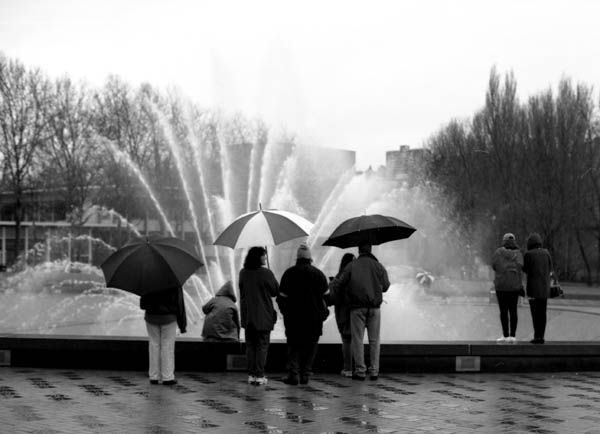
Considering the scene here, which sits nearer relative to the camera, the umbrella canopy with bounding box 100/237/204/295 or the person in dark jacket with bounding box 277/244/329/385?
the umbrella canopy with bounding box 100/237/204/295

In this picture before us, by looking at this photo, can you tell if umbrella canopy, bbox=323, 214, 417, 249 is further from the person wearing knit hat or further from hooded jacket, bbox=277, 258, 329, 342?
hooded jacket, bbox=277, 258, 329, 342

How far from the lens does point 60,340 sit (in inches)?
481

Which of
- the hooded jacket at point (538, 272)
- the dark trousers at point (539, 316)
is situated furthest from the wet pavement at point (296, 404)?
the hooded jacket at point (538, 272)

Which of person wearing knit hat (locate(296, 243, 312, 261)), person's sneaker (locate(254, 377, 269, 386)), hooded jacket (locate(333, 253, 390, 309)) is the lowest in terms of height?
person's sneaker (locate(254, 377, 269, 386))

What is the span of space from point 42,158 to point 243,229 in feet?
165

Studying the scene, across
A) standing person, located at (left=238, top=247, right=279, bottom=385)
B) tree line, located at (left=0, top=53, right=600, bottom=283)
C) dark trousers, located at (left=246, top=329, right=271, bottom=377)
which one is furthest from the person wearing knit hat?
tree line, located at (left=0, top=53, right=600, bottom=283)

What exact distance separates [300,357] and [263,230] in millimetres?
1722

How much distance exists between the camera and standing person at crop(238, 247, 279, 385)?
1083cm

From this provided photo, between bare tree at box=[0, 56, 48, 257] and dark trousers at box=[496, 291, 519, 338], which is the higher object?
bare tree at box=[0, 56, 48, 257]

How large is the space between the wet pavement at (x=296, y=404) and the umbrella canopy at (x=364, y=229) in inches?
72.6

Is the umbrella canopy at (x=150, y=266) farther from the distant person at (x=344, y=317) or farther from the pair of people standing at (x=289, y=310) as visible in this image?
the distant person at (x=344, y=317)

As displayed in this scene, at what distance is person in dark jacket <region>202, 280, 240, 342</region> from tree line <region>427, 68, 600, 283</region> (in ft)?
138

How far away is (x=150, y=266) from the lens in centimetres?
1038

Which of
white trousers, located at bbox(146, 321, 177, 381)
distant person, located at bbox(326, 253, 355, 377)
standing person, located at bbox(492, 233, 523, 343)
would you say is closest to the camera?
white trousers, located at bbox(146, 321, 177, 381)
